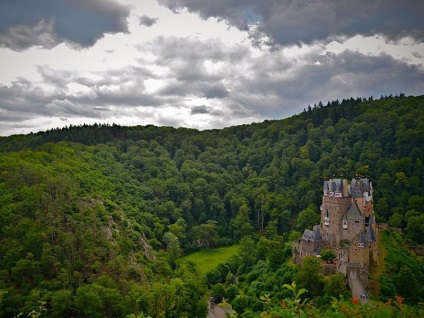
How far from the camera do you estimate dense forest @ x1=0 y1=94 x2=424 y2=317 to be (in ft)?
142

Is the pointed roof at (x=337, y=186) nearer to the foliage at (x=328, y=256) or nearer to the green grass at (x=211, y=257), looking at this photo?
the foliage at (x=328, y=256)

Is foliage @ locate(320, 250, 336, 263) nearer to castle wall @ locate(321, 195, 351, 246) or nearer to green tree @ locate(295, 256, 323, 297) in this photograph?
castle wall @ locate(321, 195, 351, 246)

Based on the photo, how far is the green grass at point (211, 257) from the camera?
72.6m

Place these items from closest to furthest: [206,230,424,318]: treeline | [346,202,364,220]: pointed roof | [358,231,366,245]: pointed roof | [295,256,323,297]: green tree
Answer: [206,230,424,318]: treeline
[295,256,323,297]: green tree
[358,231,366,245]: pointed roof
[346,202,364,220]: pointed roof

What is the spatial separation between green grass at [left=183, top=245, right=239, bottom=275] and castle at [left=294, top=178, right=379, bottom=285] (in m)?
25.2

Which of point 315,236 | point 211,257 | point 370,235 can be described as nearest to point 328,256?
point 315,236

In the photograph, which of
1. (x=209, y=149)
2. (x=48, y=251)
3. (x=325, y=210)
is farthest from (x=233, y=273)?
(x=209, y=149)

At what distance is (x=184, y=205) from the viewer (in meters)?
91.2

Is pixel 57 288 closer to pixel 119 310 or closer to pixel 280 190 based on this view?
pixel 119 310

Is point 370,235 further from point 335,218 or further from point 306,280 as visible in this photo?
point 306,280

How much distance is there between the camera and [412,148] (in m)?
86.2

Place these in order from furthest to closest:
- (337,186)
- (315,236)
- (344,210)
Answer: (337,186) → (344,210) → (315,236)

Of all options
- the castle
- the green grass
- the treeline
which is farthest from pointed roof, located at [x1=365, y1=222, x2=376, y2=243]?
the green grass

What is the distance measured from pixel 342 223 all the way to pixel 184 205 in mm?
48919
